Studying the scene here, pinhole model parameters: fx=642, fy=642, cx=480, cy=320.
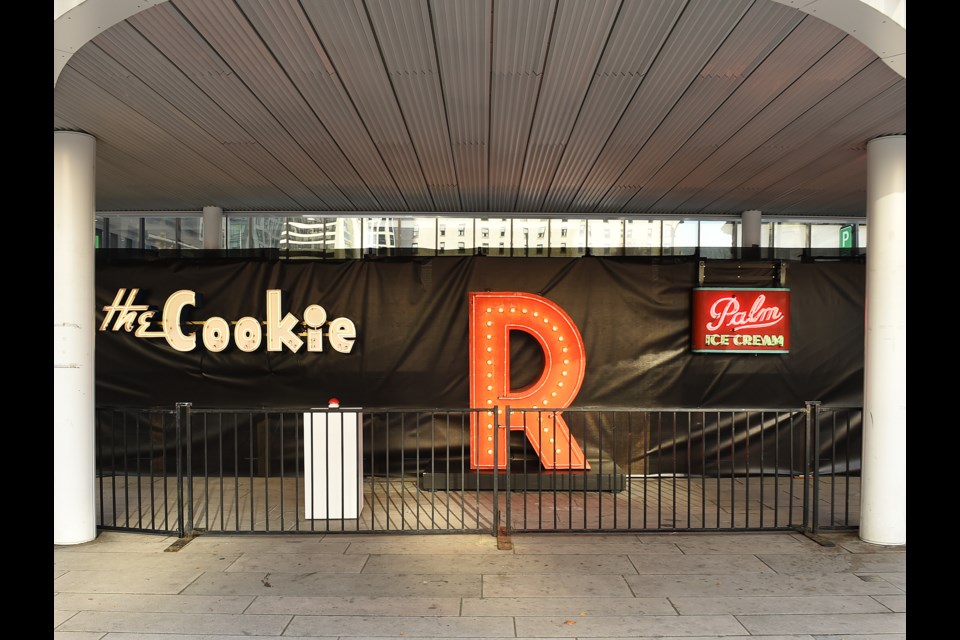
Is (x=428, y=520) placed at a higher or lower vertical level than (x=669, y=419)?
lower

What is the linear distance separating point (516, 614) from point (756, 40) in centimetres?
A: 413

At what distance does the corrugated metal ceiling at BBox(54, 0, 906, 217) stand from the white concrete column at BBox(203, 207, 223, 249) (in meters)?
1.04

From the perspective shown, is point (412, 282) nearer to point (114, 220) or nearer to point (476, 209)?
point (476, 209)

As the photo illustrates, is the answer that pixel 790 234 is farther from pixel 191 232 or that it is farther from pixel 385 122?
pixel 191 232

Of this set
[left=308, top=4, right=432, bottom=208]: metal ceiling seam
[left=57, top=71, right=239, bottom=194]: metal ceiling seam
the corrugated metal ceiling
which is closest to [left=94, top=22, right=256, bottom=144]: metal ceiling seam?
the corrugated metal ceiling

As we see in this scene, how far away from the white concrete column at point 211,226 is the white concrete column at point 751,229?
813 cm

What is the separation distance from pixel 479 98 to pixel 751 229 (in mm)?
6304

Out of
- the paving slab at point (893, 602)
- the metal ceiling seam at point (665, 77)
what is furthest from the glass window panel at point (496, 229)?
the paving slab at point (893, 602)

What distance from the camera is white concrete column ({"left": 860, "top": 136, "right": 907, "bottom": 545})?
5.69m

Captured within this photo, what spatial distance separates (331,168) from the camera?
7523 mm

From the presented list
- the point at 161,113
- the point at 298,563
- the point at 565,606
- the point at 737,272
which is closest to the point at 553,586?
the point at 565,606

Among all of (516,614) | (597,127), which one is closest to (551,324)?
(597,127)

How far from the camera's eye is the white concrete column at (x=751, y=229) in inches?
392

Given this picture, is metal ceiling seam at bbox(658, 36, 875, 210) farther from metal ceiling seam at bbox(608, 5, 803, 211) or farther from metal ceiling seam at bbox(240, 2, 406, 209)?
metal ceiling seam at bbox(240, 2, 406, 209)
